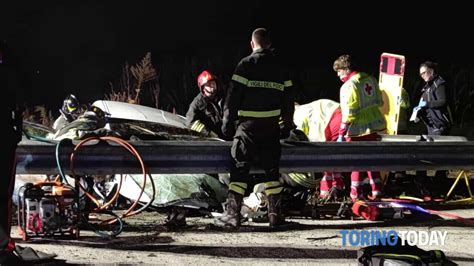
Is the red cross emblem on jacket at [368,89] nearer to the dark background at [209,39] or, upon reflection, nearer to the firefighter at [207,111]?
the firefighter at [207,111]

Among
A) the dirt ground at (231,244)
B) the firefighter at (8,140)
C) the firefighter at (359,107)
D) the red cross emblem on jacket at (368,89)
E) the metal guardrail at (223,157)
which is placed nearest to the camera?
the firefighter at (8,140)

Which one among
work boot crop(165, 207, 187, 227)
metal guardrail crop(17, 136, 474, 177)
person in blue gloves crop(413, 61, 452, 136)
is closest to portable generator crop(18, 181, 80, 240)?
metal guardrail crop(17, 136, 474, 177)

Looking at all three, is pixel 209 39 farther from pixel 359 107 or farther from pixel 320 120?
pixel 359 107

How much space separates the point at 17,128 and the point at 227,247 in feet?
6.11

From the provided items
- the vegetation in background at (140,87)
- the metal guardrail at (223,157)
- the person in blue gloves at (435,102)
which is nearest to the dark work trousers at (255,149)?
the metal guardrail at (223,157)

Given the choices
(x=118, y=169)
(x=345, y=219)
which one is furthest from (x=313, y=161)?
(x=118, y=169)

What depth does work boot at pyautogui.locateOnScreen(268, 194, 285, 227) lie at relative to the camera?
695 cm

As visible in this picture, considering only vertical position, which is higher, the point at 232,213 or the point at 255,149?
the point at 255,149

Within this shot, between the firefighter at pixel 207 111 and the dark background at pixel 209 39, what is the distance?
16.9ft

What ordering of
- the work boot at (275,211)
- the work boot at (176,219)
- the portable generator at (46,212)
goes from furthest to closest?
the work boot at (275,211), the work boot at (176,219), the portable generator at (46,212)

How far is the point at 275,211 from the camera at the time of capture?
274 inches

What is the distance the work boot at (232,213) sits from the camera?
6.88 m

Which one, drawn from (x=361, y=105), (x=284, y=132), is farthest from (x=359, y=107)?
(x=284, y=132)

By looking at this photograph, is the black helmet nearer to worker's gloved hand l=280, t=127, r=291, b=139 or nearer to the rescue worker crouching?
the rescue worker crouching
